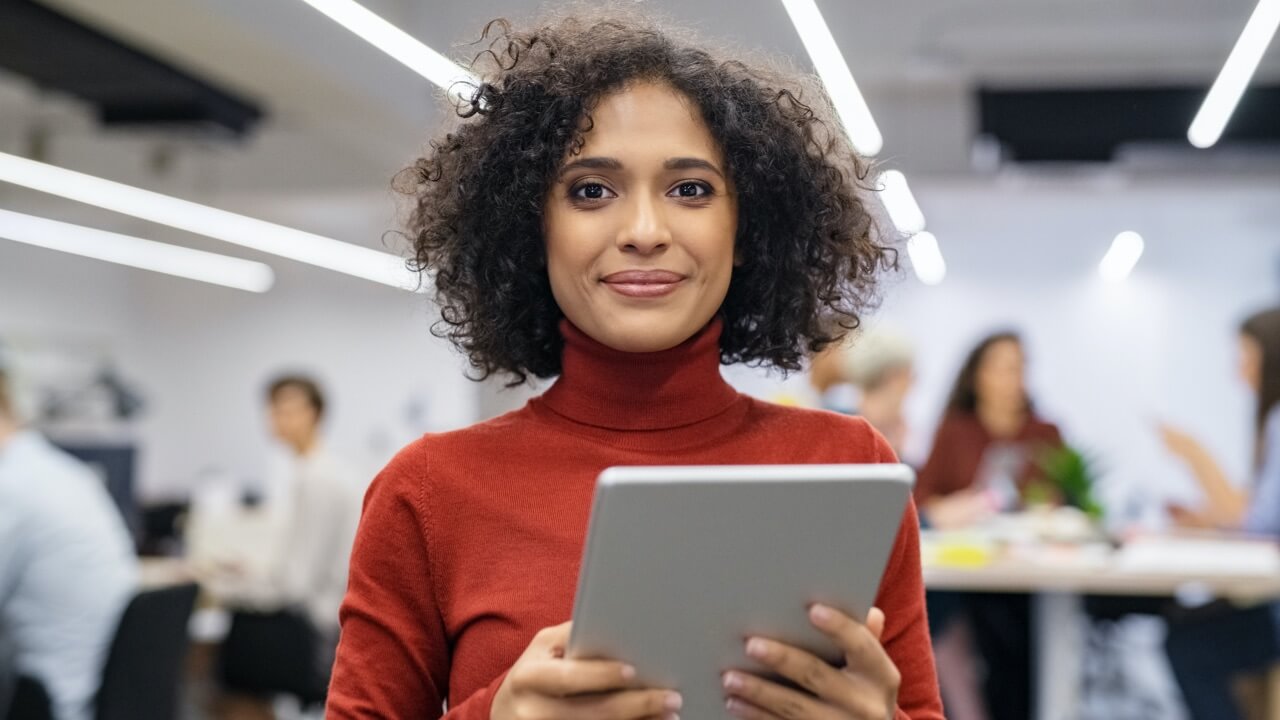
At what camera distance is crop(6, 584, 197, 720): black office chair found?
305 centimetres

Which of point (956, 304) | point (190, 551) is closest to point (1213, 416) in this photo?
point (956, 304)

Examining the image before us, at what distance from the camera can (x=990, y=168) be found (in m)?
7.39

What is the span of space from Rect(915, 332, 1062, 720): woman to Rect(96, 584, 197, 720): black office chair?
8.87 ft

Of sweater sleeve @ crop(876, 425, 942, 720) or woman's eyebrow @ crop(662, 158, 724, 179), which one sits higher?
woman's eyebrow @ crop(662, 158, 724, 179)

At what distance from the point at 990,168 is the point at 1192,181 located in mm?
1337

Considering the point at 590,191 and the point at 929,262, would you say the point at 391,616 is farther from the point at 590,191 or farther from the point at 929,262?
the point at 929,262

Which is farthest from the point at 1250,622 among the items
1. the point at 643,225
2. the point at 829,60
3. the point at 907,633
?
the point at 643,225

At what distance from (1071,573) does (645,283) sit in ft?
10.2

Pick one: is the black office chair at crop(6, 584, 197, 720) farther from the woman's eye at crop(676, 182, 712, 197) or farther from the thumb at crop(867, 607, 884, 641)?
the thumb at crop(867, 607, 884, 641)

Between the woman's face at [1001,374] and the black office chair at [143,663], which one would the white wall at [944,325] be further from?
the black office chair at [143,663]

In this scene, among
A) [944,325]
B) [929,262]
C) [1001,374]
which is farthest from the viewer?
[944,325]

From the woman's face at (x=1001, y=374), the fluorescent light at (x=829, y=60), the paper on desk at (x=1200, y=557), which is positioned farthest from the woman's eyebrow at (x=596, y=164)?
the woman's face at (x=1001, y=374)

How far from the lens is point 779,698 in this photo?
0.86 m

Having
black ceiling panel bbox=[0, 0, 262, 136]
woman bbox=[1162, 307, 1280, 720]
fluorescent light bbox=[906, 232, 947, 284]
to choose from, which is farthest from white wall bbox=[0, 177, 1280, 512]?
woman bbox=[1162, 307, 1280, 720]
